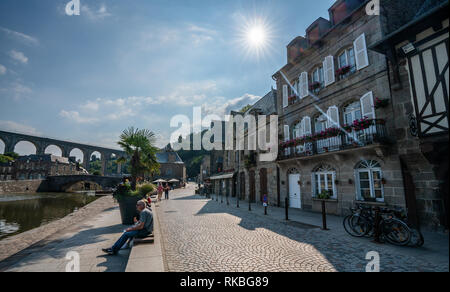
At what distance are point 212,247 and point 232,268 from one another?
1.57 m

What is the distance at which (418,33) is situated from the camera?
11.2 ft

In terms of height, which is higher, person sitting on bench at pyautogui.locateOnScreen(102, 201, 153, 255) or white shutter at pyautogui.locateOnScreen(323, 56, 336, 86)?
white shutter at pyautogui.locateOnScreen(323, 56, 336, 86)

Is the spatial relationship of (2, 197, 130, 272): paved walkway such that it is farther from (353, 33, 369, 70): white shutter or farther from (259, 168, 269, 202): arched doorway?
(353, 33, 369, 70): white shutter

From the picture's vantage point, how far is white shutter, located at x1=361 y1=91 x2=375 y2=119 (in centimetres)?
956

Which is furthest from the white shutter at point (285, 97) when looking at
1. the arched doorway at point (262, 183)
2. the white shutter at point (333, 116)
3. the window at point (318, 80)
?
the arched doorway at point (262, 183)

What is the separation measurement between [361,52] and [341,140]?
14.3 ft

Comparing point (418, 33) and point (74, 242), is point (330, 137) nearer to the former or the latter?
point (418, 33)

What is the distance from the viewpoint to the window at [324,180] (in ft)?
37.0

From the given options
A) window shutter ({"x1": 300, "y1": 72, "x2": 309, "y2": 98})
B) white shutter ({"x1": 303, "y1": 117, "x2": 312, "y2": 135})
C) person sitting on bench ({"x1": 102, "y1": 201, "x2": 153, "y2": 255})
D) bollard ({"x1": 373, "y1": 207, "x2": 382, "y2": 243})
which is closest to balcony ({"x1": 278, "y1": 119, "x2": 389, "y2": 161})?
white shutter ({"x1": 303, "y1": 117, "x2": 312, "y2": 135})

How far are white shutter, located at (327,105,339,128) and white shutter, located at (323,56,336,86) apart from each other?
156cm

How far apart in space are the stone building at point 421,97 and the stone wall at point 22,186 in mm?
55070

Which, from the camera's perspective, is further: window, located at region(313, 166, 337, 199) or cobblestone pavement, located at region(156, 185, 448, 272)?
window, located at region(313, 166, 337, 199)

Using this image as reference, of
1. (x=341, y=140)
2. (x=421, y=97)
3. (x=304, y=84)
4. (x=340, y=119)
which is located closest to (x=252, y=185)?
(x=304, y=84)

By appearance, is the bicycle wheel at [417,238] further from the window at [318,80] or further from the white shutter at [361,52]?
the window at [318,80]
